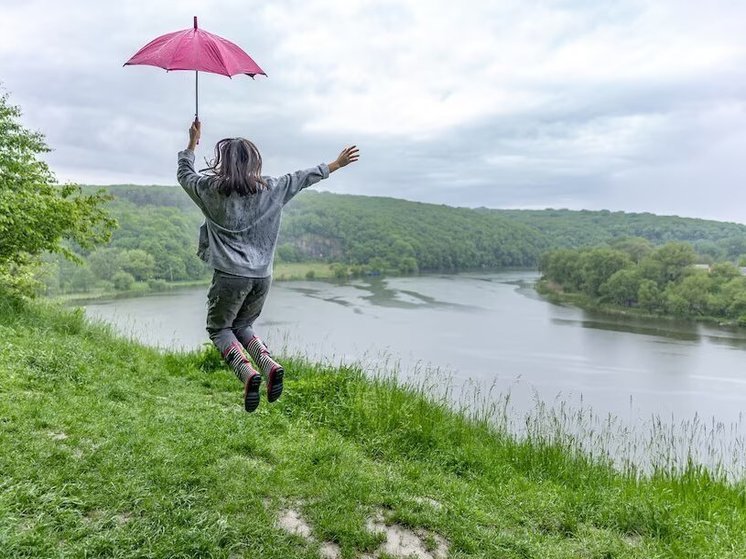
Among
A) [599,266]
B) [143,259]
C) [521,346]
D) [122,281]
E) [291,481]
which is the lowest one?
[521,346]

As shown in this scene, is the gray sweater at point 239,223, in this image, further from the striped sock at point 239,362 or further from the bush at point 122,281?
the bush at point 122,281

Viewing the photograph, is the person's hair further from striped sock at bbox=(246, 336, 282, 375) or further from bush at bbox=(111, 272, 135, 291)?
bush at bbox=(111, 272, 135, 291)

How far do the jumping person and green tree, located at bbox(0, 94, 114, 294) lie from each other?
5109 mm

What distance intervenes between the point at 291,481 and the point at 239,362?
2.51 feet

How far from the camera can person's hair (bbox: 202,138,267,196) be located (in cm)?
270

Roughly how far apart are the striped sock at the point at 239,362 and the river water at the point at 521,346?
15.3ft

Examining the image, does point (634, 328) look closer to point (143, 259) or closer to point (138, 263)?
point (143, 259)

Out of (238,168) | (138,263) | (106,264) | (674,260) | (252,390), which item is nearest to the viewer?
(238,168)

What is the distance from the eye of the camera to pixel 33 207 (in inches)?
289

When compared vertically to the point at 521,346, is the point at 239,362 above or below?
above

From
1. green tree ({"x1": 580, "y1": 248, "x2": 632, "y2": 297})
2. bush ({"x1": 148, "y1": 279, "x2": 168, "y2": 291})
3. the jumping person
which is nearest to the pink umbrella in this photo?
the jumping person

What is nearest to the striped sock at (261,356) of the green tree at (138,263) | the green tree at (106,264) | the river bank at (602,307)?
the river bank at (602,307)

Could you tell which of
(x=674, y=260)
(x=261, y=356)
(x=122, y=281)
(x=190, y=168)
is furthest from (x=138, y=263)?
(x=261, y=356)

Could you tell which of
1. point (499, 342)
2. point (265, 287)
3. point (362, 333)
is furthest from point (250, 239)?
point (499, 342)
